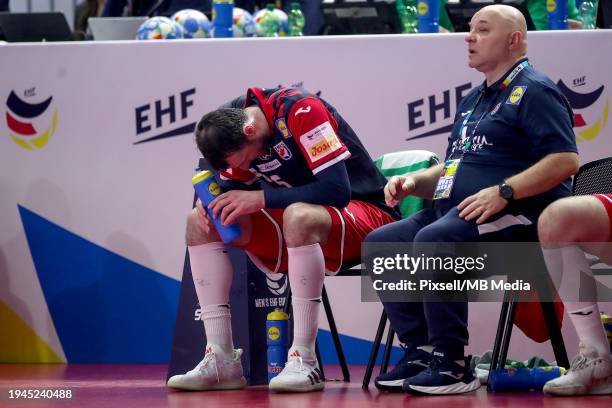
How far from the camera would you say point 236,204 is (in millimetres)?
3381

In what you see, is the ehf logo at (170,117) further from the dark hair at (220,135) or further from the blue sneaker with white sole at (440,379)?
the blue sneaker with white sole at (440,379)

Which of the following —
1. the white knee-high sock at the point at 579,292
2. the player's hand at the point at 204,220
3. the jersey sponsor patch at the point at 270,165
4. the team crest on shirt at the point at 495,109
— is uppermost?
the team crest on shirt at the point at 495,109

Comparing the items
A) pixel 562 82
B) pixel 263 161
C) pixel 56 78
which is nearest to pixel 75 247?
pixel 56 78

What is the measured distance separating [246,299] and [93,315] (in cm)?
136

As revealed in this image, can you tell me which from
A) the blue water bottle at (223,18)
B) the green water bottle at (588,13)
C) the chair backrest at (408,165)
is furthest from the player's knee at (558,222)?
the blue water bottle at (223,18)

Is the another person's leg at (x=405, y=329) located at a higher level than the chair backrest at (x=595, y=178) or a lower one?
lower

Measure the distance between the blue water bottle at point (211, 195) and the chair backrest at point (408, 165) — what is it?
77 cm

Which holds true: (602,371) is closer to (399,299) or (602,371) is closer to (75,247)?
(399,299)

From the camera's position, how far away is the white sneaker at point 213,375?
135 inches

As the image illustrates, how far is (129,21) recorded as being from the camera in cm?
552

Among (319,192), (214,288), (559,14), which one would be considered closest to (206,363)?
(214,288)

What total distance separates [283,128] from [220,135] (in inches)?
10.0

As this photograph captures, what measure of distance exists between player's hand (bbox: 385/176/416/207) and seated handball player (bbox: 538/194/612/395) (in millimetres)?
539

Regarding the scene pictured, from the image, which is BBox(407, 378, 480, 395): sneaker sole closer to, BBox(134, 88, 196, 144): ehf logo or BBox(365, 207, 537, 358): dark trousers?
BBox(365, 207, 537, 358): dark trousers
